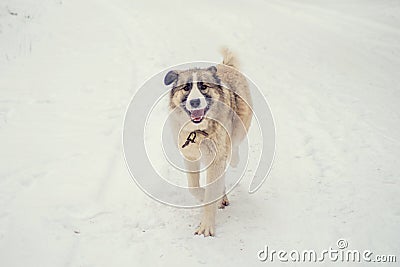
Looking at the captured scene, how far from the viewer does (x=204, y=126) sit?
3.19 metres

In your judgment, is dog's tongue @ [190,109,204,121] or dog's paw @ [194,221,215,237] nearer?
dog's tongue @ [190,109,204,121]

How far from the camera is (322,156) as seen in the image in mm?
4402

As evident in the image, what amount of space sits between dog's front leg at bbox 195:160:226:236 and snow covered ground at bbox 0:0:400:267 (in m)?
0.10

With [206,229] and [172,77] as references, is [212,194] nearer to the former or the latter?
[206,229]

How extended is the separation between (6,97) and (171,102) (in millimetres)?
3076

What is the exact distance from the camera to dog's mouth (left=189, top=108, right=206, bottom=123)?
3027mm

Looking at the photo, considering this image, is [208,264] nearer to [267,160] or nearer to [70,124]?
[267,160]

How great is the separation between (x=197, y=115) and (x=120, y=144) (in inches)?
72.3

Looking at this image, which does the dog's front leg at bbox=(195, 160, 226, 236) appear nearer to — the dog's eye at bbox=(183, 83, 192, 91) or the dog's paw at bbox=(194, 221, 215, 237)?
the dog's paw at bbox=(194, 221, 215, 237)

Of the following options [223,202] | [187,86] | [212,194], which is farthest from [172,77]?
[223,202]

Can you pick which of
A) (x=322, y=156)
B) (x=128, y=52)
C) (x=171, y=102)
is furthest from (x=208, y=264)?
(x=128, y=52)

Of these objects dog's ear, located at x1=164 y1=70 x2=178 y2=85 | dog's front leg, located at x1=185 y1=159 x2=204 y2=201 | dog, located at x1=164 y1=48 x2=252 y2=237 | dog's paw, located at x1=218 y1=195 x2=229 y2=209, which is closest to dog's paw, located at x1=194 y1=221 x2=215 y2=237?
dog, located at x1=164 y1=48 x2=252 y2=237

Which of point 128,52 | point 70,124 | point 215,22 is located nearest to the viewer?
point 70,124

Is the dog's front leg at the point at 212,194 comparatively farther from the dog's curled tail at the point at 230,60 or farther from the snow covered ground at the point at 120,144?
the dog's curled tail at the point at 230,60
